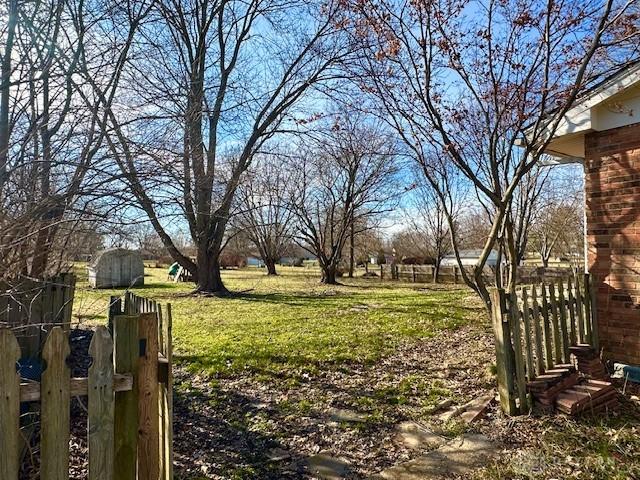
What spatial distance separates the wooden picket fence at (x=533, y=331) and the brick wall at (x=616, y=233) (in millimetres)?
199

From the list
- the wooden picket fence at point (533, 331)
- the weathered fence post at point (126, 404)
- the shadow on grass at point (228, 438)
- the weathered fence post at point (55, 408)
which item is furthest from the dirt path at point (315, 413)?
the weathered fence post at point (55, 408)

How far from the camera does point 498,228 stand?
5.43 m

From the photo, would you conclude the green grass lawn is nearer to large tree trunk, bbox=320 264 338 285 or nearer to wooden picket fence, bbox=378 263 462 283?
large tree trunk, bbox=320 264 338 285

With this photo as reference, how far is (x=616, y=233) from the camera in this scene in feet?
16.6

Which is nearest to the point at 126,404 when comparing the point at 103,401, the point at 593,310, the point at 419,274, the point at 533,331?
the point at 103,401

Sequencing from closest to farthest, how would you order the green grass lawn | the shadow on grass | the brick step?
the shadow on grass < the brick step < the green grass lawn

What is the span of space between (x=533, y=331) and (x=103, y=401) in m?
4.00

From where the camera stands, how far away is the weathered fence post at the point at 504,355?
12.7 ft

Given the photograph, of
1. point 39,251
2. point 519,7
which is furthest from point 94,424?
point 519,7

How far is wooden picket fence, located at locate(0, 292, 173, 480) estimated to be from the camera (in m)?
1.86

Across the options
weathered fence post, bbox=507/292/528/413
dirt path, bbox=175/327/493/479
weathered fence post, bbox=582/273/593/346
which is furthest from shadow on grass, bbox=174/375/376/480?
weathered fence post, bbox=582/273/593/346

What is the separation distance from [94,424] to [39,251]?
6.71ft

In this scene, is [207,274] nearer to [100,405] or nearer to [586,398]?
[586,398]

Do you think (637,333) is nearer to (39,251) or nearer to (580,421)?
(580,421)
